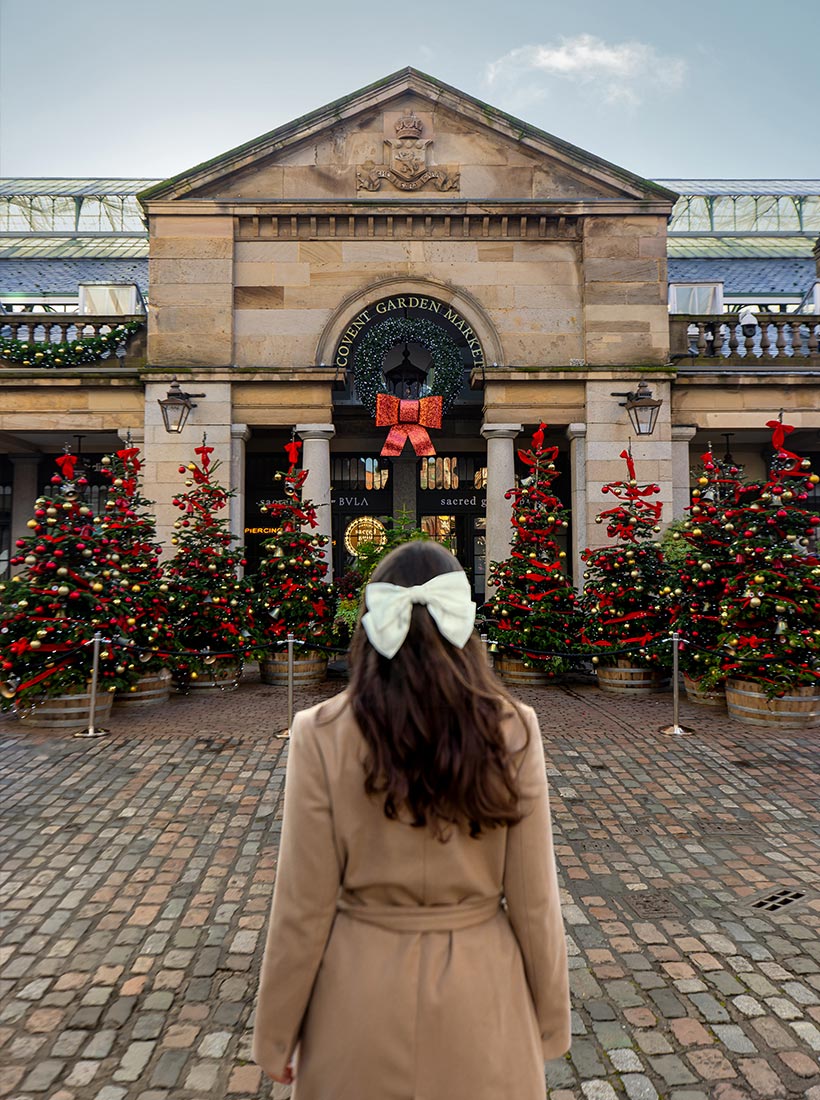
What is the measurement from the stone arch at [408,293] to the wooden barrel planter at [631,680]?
681 centimetres

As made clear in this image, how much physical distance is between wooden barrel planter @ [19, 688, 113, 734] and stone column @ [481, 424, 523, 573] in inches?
300

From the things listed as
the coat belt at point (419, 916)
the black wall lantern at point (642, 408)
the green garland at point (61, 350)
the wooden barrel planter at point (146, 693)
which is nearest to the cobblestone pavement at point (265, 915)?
the coat belt at point (419, 916)

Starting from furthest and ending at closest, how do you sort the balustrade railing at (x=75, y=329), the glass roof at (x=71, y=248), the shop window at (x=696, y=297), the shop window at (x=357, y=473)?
1. the glass roof at (x=71, y=248)
2. the shop window at (x=696, y=297)
3. the shop window at (x=357, y=473)
4. the balustrade railing at (x=75, y=329)

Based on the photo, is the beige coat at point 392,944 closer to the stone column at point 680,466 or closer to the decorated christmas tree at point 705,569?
the decorated christmas tree at point 705,569

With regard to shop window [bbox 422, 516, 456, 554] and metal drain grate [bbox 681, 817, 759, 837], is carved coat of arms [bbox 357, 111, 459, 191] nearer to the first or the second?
shop window [bbox 422, 516, 456, 554]

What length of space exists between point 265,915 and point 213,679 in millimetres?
7381

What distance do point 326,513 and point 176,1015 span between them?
11.3 metres

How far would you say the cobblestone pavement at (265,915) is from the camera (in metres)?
3.10

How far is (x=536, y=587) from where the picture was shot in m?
11.8

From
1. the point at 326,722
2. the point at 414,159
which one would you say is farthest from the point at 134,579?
the point at 414,159

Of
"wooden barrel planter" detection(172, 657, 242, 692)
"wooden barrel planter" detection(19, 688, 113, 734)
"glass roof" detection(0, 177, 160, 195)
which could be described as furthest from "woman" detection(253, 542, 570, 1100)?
"glass roof" detection(0, 177, 160, 195)

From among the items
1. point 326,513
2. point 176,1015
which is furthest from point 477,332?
point 176,1015

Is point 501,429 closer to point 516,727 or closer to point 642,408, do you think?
point 642,408

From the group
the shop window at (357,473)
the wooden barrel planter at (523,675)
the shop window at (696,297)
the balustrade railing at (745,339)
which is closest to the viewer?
the wooden barrel planter at (523,675)
